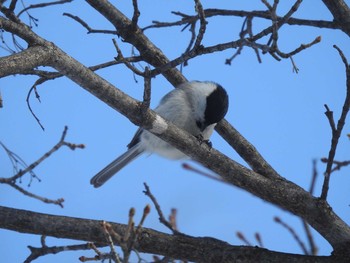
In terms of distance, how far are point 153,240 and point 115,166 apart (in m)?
1.85

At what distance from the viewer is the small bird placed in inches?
182

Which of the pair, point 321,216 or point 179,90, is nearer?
point 321,216

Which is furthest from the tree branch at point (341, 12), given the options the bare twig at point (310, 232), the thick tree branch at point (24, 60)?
the thick tree branch at point (24, 60)

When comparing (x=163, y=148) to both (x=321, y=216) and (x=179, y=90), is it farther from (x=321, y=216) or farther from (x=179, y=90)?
(x=321, y=216)

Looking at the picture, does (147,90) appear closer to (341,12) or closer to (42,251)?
(42,251)

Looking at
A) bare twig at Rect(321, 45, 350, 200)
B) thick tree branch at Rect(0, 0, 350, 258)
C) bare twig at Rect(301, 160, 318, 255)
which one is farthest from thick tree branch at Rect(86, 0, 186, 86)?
bare twig at Rect(301, 160, 318, 255)

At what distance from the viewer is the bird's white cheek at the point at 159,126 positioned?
3320 millimetres

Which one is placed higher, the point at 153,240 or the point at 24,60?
the point at 24,60

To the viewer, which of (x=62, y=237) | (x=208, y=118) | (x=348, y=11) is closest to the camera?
(x=62, y=237)

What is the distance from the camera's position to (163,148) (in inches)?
193

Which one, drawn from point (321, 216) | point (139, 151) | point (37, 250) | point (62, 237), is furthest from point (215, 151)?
point (139, 151)

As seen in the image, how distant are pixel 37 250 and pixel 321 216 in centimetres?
188

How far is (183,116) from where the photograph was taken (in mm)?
4730

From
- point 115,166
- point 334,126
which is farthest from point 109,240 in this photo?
point 115,166
